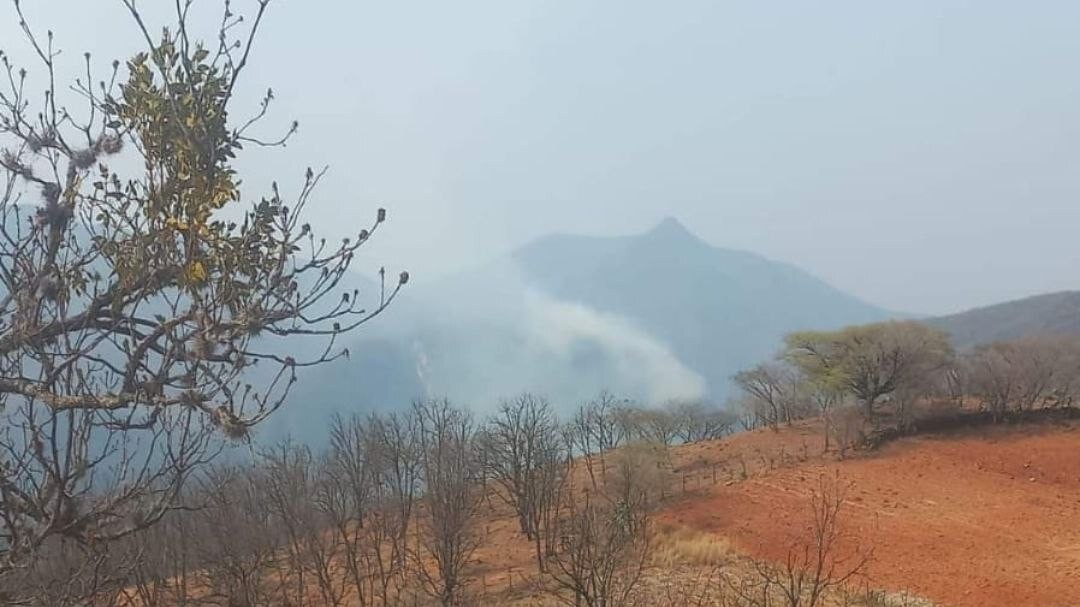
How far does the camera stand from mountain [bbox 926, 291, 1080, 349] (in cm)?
8281

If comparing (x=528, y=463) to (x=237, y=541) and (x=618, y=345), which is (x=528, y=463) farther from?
(x=618, y=345)

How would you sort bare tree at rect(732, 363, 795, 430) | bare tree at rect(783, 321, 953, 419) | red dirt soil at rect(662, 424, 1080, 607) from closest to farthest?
1. red dirt soil at rect(662, 424, 1080, 607)
2. bare tree at rect(783, 321, 953, 419)
3. bare tree at rect(732, 363, 795, 430)

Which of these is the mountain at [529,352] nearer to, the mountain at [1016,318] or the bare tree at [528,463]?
the mountain at [1016,318]

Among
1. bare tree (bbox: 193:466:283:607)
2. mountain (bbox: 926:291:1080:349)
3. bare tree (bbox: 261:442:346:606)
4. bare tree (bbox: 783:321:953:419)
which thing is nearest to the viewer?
bare tree (bbox: 193:466:283:607)

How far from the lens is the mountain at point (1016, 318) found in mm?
82812

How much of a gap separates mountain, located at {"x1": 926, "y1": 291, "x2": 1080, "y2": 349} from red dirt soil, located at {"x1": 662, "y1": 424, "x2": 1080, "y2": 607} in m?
62.2

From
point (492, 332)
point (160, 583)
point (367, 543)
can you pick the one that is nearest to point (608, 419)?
point (367, 543)

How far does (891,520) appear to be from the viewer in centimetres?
1925

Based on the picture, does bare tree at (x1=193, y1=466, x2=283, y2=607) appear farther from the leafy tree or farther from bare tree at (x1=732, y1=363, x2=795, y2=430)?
bare tree at (x1=732, y1=363, x2=795, y2=430)

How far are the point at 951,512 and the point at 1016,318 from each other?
87855 mm

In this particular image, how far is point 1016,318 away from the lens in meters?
92.9

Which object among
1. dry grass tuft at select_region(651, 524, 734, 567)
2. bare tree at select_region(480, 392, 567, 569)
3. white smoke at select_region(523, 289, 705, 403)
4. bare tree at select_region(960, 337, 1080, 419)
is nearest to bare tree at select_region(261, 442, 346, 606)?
bare tree at select_region(480, 392, 567, 569)

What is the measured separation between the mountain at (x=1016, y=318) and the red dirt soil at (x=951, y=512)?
6217 cm

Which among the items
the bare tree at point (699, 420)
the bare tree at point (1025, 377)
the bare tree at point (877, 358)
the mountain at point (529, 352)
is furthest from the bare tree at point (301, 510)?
the mountain at point (529, 352)
